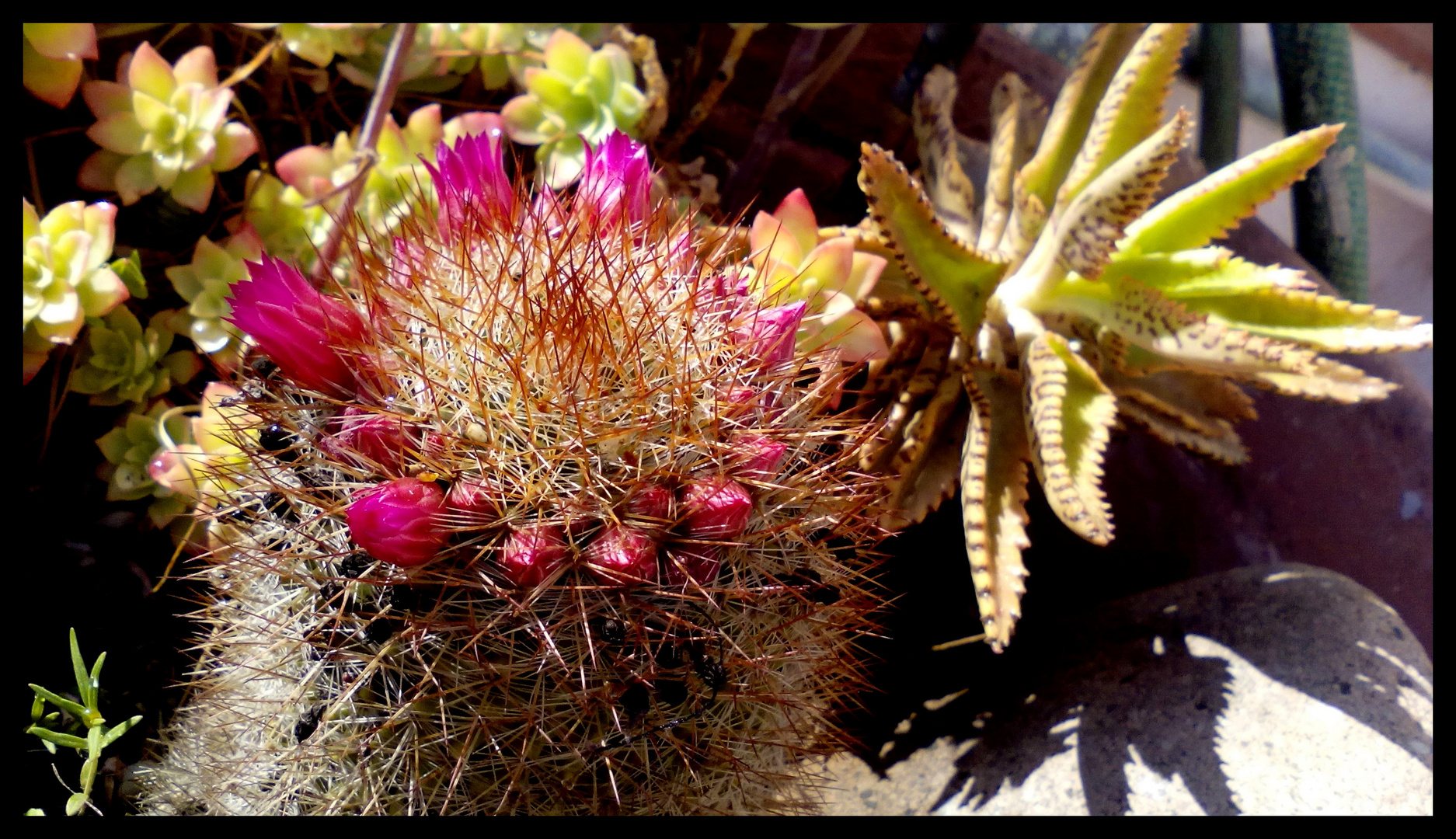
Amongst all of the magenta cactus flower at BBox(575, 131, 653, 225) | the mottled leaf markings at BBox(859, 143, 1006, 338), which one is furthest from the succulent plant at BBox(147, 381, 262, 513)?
the mottled leaf markings at BBox(859, 143, 1006, 338)

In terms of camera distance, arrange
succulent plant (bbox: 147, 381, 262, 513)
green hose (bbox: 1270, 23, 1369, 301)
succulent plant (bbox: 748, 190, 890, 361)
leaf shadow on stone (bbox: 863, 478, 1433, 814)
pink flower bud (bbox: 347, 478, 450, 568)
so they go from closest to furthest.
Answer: pink flower bud (bbox: 347, 478, 450, 568)
succulent plant (bbox: 147, 381, 262, 513)
succulent plant (bbox: 748, 190, 890, 361)
leaf shadow on stone (bbox: 863, 478, 1433, 814)
green hose (bbox: 1270, 23, 1369, 301)

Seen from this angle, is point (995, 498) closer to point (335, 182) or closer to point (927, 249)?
point (927, 249)

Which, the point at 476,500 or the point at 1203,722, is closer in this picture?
the point at 476,500

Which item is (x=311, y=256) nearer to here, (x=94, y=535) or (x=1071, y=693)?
(x=94, y=535)

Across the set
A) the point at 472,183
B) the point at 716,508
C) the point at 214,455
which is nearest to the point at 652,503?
the point at 716,508

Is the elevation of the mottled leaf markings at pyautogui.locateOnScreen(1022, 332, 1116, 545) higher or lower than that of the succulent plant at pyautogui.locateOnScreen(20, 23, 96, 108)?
lower

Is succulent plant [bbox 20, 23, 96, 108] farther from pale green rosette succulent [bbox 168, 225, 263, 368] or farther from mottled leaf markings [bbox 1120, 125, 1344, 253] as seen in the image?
mottled leaf markings [bbox 1120, 125, 1344, 253]

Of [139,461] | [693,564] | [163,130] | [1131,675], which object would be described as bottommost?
[1131,675]
